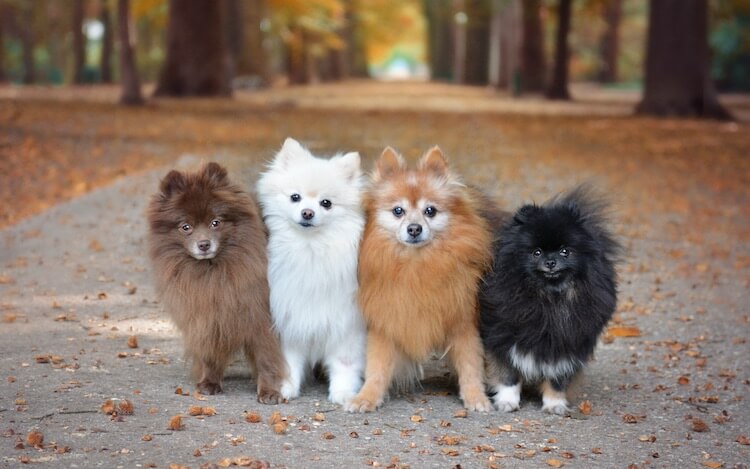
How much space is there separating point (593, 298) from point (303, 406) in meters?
1.95

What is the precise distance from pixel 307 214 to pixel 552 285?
1.58 metres

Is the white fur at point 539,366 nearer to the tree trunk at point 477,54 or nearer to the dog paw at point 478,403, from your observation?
the dog paw at point 478,403

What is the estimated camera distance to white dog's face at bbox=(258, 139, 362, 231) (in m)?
6.46

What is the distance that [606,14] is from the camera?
5928cm

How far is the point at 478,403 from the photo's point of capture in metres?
6.68

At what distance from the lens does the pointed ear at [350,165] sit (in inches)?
261

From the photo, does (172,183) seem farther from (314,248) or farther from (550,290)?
(550,290)

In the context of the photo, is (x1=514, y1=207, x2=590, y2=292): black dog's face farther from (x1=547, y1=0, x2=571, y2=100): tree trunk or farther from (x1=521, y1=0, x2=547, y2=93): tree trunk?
(x1=521, y1=0, x2=547, y2=93): tree trunk

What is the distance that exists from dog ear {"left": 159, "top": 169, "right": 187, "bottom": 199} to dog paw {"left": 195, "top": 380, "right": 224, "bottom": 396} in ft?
4.10

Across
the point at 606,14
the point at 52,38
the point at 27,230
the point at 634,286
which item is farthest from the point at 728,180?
the point at 52,38

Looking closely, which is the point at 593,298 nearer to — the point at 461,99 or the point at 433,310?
the point at 433,310

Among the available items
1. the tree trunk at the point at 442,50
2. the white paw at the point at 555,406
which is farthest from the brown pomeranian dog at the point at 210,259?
the tree trunk at the point at 442,50

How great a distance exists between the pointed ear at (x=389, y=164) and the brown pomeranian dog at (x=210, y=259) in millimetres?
833

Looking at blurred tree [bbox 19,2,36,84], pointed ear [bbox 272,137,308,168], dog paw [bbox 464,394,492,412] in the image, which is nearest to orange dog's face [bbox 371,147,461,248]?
pointed ear [bbox 272,137,308,168]
